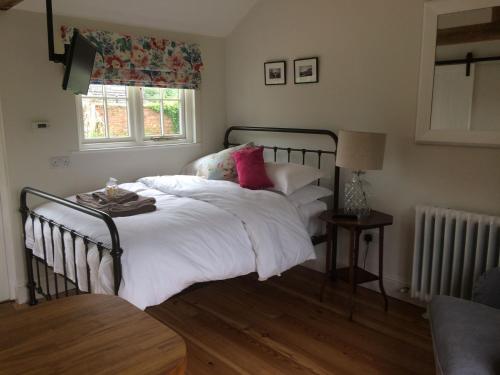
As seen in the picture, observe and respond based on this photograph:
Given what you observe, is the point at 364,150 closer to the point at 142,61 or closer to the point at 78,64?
the point at 78,64

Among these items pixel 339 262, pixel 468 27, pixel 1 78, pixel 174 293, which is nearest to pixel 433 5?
pixel 468 27

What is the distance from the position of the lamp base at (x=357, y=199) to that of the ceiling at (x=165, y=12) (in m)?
1.92

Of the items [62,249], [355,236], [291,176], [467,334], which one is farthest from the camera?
[291,176]

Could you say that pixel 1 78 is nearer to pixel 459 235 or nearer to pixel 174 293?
pixel 174 293

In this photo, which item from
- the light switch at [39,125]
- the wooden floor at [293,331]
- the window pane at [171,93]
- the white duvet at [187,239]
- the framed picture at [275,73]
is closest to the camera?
the white duvet at [187,239]

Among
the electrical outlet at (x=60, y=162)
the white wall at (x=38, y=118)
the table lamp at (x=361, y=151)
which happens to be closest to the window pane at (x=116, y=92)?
the white wall at (x=38, y=118)

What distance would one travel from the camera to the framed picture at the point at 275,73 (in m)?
3.74

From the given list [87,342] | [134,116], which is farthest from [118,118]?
[87,342]

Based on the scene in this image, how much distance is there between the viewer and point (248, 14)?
400 centimetres

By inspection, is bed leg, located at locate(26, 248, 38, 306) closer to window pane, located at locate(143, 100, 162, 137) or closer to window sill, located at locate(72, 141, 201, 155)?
window sill, located at locate(72, 141, 201, 155)

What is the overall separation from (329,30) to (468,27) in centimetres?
104

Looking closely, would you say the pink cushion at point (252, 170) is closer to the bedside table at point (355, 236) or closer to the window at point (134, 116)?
the bedside table at point (355, 236)

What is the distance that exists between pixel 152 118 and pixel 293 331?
223 cm

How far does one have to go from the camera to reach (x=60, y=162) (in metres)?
3.24
